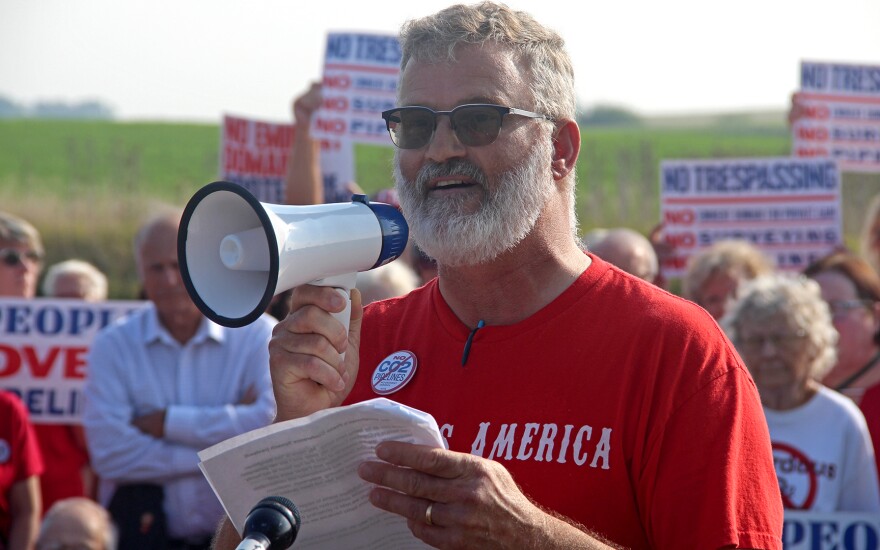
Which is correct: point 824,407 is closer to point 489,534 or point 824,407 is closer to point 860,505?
point 860,505

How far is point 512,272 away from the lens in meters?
2.91

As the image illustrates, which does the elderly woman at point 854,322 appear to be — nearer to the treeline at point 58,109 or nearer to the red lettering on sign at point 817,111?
the red lettering on sign at point 817,111

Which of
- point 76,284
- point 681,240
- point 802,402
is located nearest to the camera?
point 802,402

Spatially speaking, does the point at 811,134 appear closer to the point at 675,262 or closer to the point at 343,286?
the point at 675,262

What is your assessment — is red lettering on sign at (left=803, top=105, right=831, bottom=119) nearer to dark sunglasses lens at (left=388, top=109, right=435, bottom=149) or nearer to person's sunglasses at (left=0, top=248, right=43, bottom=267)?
person's sunglasses at (left=0, top=248, right=43, bottom=267)

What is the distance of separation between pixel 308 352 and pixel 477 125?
0.72 m

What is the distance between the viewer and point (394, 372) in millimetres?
2924

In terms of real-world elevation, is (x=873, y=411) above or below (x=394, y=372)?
below

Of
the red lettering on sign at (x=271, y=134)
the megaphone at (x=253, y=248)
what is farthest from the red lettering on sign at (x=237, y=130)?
the megaphone at (x=253, y=248)

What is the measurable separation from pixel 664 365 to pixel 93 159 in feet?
105

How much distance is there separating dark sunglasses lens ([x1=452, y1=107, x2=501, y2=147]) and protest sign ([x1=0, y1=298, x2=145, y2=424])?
14.2 ft

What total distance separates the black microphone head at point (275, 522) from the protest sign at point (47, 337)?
4.78m

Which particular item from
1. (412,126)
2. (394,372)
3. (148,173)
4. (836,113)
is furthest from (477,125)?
(148,173)

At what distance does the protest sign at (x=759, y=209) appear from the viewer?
27.6 feet
